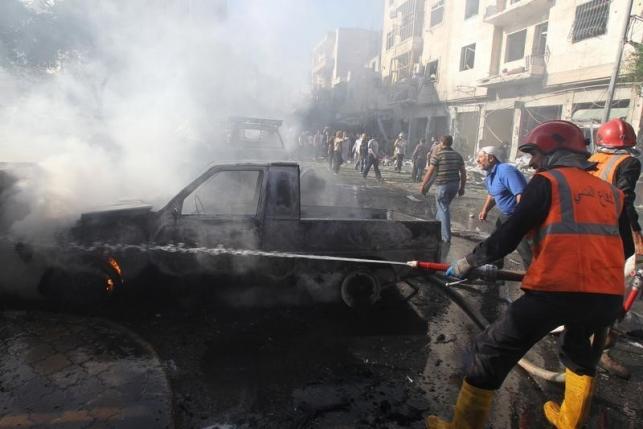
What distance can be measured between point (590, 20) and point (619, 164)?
15985mm

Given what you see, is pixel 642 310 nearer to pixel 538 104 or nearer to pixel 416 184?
pixel 416 184

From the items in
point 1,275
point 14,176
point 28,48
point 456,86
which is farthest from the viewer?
point 456,86

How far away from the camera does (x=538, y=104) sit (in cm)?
1836

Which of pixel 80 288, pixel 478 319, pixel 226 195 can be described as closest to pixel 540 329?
pixel 478 319

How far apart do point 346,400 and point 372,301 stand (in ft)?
4.89

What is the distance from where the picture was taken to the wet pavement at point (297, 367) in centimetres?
279

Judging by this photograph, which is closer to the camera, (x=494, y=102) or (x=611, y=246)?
(x=611, y=246)

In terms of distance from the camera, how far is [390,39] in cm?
3528

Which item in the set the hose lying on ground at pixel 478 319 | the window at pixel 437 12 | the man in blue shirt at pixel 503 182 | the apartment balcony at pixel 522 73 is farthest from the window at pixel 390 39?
the hose lying on ground at pixel 478 319

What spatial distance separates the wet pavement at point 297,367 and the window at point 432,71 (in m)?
25.4

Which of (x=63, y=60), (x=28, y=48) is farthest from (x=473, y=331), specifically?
(x=63, y=60)

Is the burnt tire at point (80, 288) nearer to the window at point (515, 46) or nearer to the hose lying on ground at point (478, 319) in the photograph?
the hose lying on ground at point (478, 319)

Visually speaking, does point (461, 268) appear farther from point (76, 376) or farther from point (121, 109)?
point (121, 109)

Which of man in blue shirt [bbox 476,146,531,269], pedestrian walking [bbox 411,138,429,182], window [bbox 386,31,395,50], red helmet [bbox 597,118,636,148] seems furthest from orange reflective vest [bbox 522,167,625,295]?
window [bbox 386,31,395,50]
